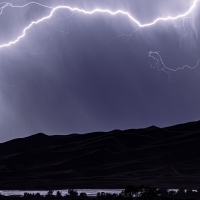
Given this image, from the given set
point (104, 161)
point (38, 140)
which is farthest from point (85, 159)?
point (38, 140)

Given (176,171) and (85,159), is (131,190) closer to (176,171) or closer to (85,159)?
(176,171)

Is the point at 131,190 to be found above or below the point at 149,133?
below

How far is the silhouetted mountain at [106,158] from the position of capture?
5703cm

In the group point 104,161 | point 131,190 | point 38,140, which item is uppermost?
point 38,140

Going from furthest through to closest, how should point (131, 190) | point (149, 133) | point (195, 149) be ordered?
1. point (149, 133)
2. point (195, 149)
3. point (131, 190)

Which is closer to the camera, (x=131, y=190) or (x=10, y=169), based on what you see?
(x=131, y=190)

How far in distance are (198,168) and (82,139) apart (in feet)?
113

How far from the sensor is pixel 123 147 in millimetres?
79500

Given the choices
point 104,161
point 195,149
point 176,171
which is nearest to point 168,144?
point 195,149

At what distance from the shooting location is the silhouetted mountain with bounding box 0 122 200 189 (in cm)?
5703

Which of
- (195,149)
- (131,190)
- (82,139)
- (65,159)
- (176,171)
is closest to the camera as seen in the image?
(131,190)

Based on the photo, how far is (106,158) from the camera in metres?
73.8

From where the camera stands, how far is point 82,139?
92.9m

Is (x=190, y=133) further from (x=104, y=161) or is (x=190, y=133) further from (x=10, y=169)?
(x=10, y=169)
